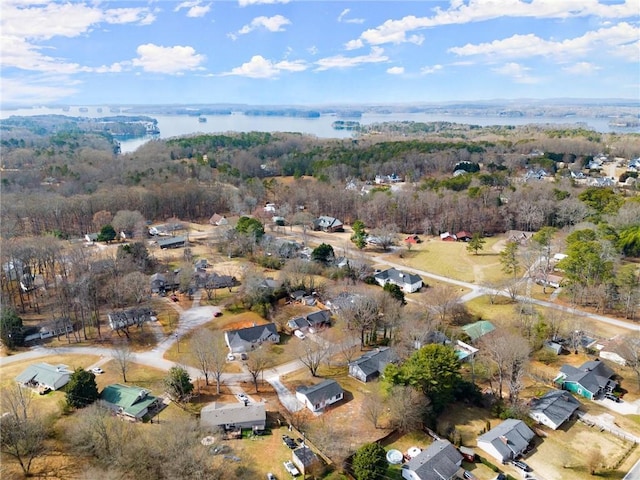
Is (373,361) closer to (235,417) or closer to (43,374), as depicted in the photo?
(235,417)

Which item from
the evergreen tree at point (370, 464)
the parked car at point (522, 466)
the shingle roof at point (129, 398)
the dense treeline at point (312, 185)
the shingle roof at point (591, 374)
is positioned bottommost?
the parked car at point (522, 466)

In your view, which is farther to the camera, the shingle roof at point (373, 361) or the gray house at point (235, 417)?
the shingle roof at point (373, 361)

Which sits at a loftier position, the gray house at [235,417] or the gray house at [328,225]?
the gray house at [328,225]

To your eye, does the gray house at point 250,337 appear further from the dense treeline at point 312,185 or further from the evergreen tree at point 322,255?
the dense treeline at point 312,185

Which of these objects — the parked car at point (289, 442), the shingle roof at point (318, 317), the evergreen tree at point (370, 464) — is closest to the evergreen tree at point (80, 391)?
the parked car at point (289, 442)

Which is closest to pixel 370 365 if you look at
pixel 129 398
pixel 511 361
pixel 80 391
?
pixel 511 361

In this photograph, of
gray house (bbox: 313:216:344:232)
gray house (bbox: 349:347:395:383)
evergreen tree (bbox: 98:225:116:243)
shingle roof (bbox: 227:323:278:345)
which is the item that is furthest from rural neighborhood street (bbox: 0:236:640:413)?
gray house (bbox: 313:216:344:232)

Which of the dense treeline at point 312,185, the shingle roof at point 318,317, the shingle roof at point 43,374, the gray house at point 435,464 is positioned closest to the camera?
the gray house at point 435,464

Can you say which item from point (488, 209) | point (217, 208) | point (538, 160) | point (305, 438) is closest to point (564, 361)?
point (305, 438)

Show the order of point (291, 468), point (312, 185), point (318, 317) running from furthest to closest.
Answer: point (312, 185)
point (318, 317)
point (291, 468)
